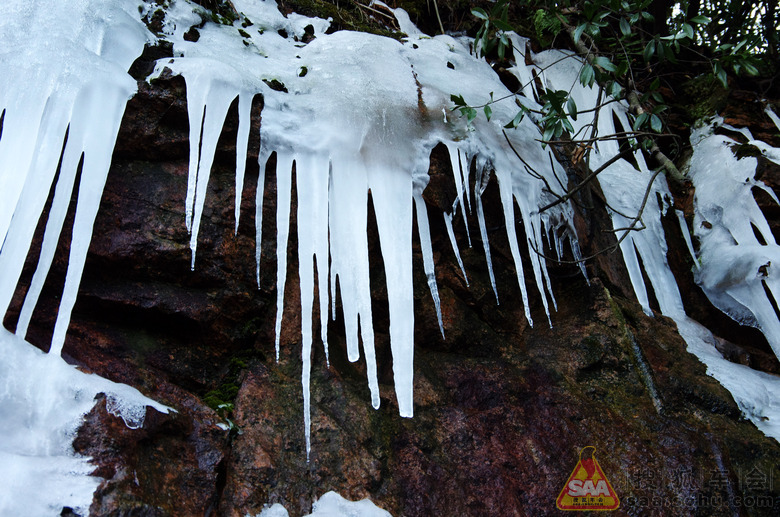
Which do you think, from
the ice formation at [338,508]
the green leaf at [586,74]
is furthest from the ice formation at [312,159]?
the green leaf at [586,74]

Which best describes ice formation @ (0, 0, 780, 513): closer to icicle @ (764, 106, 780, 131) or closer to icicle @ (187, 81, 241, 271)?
icicle @ (187, 81, 241, 271)

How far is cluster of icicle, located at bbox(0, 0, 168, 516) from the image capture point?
129cm

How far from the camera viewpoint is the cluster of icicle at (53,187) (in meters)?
1.29

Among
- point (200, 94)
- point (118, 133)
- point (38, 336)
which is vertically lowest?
point (38, 336)

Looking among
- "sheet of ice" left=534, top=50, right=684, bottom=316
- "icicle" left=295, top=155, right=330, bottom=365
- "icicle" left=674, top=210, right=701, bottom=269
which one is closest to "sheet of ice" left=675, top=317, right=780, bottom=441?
"sheet of ice" left=534, top=50, right=684, bottom=316

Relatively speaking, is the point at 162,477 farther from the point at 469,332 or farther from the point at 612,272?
the point at 612,272

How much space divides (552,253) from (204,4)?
6.92 ft

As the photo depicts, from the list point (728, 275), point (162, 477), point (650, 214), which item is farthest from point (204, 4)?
point (728, 275)

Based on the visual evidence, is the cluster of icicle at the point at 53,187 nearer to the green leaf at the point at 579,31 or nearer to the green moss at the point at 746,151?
the green leaf at the point at 579,31

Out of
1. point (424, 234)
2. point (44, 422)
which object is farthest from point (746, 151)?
point (44, 422)

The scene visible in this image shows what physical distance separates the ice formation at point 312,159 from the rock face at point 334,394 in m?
0.12

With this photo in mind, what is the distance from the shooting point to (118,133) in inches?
78.9

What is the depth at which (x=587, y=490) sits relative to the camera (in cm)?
185

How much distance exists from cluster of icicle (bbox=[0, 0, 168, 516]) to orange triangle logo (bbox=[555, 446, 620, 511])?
1358mm
